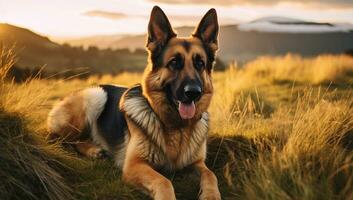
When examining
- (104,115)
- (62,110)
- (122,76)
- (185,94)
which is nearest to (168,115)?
(185,94)

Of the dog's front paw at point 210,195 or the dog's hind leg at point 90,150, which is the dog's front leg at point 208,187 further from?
the dog's hind leg at point 90,150

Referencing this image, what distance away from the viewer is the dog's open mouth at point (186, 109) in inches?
234

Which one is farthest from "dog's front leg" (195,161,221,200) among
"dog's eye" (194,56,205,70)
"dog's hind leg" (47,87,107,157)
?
"dog's hind leg" (47,87,107,157)

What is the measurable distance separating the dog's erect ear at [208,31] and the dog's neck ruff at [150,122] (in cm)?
94

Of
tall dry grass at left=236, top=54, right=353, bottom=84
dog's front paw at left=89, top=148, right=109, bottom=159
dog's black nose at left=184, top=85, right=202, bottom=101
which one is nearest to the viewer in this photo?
dog's black nose at left=184, top=85, right=202, bottom=101

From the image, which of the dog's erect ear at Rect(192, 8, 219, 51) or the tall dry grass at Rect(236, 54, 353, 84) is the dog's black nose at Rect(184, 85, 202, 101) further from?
the tall dry grass at Rect(236, 54, 353, 84)

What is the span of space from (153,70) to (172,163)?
1.10 m

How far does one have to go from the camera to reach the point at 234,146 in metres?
7.06

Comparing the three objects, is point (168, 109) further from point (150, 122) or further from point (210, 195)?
point (210, 195)

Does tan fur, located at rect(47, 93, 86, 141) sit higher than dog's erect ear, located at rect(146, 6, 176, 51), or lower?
lower

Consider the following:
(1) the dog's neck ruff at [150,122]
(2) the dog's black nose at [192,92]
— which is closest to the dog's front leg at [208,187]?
(1) the dog's neck ruff at [150,122]

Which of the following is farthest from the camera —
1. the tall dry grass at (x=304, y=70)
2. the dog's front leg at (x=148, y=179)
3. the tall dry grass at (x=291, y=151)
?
the tall dry grass at (x=304, y=70)

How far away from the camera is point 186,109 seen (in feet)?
19.5

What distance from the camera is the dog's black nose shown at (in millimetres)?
5621
